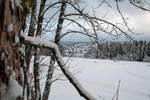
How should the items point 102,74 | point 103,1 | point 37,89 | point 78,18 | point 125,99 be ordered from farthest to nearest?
point 102,74
point 125,99
point 78,18
point 37,89
point 103,1

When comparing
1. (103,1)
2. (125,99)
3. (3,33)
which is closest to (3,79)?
(3,33)

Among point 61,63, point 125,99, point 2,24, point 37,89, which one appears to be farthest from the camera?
point 125,99

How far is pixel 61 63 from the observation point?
0.92 m

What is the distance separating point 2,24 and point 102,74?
73.0 feet

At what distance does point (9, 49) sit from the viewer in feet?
2.79

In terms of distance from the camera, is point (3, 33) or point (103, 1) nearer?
point (3, 33)

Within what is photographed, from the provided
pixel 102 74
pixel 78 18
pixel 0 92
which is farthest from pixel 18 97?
pixel 102 74

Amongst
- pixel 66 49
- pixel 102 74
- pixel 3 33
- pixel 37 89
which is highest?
pixel 3 33

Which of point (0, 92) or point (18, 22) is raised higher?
point (18, 22)

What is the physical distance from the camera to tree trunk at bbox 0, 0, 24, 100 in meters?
0.79

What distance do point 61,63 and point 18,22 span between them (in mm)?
275

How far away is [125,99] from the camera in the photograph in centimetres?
1345

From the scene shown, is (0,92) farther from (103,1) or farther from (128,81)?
(128,81)

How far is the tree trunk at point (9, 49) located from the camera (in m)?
0.79
